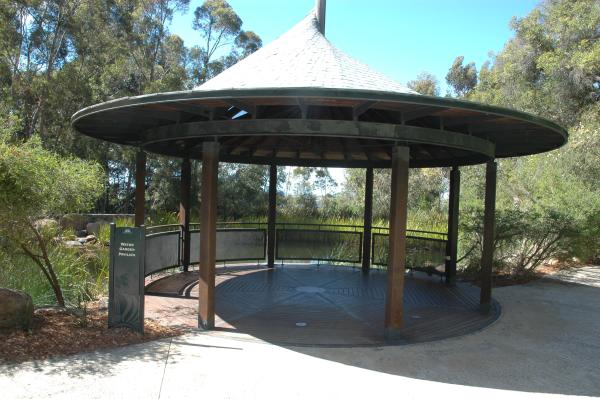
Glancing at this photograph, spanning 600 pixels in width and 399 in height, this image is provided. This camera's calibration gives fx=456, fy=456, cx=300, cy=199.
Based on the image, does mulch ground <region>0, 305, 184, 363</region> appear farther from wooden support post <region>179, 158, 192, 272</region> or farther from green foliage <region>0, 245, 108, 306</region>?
wooden support post <region>179, 158, 192, 272</region>

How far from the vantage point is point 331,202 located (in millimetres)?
27984

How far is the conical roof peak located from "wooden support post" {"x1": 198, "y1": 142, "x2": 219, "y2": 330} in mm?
980

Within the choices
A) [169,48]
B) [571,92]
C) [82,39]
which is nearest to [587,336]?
[571,92]

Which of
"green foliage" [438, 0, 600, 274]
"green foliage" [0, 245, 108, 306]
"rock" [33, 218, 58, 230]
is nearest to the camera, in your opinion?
"rock" [33, 218, 58, 230]

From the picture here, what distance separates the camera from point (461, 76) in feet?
171

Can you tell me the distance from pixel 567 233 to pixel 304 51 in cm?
788

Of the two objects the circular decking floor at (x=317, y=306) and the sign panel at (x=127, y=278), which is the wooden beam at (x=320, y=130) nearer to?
the sign panel at (x=127, y=278)

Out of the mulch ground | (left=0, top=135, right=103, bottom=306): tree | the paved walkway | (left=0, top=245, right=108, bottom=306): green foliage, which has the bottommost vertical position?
the paved walkway

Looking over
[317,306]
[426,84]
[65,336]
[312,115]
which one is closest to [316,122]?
[312,115]

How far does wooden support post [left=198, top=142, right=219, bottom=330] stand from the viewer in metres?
5.91

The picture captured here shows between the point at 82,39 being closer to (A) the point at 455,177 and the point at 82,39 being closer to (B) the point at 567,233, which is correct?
(A) the point at 455,177

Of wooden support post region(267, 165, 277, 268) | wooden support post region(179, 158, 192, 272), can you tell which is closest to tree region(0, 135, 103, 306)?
wooden support post region(179, 158, 192, 272)

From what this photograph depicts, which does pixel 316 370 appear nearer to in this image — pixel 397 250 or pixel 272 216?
pixel 397 250

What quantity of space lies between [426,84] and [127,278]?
41.6 meters
